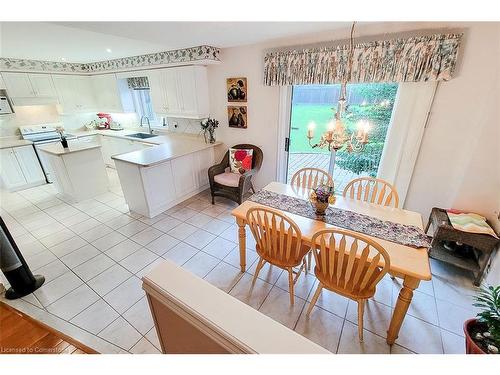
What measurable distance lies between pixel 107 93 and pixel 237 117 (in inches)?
140

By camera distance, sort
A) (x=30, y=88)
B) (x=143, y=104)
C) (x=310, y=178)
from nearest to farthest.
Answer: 1. (x=310, y=178)
2. (x=30, y=88)
3. (x=143, y=104)

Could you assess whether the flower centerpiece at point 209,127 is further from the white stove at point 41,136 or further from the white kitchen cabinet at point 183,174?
the white stove at point 41,136

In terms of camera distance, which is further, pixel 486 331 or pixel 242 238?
pixel 242 238

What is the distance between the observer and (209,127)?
377 centimetres

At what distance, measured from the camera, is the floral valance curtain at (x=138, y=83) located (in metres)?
4.57

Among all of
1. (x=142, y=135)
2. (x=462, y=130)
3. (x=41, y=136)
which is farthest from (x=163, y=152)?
(x=462, y=130)

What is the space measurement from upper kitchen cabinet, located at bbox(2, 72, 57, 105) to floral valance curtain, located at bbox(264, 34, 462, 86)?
4.75m

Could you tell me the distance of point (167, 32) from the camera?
2.36 meters

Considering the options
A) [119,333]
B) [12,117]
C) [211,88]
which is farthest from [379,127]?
[12,117]

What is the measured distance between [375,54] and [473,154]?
138 centimetres

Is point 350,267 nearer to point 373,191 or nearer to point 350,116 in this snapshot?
point 373,191

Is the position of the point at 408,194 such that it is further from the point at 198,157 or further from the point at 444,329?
the point at 198,157

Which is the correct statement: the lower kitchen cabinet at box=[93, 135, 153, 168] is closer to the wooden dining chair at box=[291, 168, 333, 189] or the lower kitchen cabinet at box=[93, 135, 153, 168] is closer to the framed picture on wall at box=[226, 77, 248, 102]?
the framed picture on wall at box=[226, 77, 248, 102]
